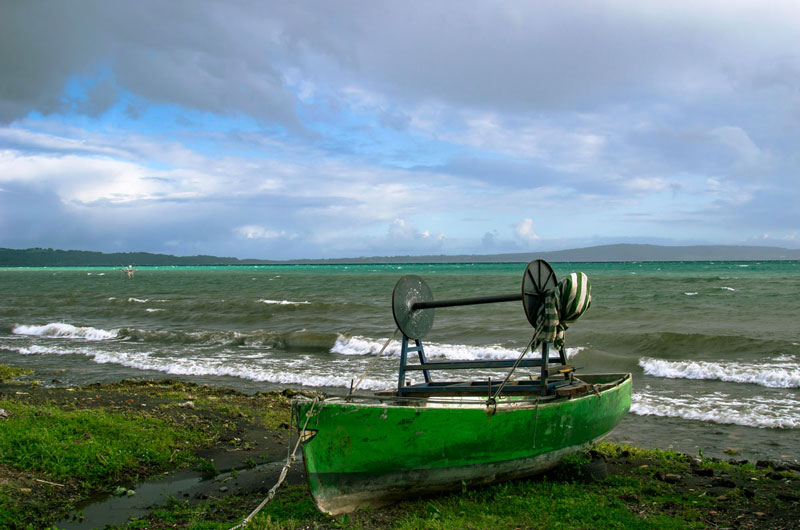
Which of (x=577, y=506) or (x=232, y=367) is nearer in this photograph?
(x=577, y=506)

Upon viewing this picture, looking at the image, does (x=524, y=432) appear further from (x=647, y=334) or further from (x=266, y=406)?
(x=647, y=334)

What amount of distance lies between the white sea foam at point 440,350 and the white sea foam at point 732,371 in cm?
337

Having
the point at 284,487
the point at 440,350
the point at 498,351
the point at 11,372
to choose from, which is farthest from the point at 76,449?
the point at 498,351

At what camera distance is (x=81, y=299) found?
4847 cm

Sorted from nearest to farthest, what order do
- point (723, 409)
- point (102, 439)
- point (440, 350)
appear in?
point (102, 439), point (723, 409), point (440, 350)

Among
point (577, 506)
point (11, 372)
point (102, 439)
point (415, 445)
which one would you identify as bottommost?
point (11, 372)

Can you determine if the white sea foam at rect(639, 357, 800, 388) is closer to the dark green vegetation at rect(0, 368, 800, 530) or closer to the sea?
the sea

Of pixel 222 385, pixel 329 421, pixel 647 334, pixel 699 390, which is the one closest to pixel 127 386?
pixel 222 385

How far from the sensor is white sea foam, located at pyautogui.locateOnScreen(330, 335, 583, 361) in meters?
20.0

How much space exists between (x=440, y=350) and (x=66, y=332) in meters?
18.5

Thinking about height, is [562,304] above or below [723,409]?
above

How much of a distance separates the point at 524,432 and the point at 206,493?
4028 mm

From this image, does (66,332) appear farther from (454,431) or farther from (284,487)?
(454,431)

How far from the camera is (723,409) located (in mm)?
12156
